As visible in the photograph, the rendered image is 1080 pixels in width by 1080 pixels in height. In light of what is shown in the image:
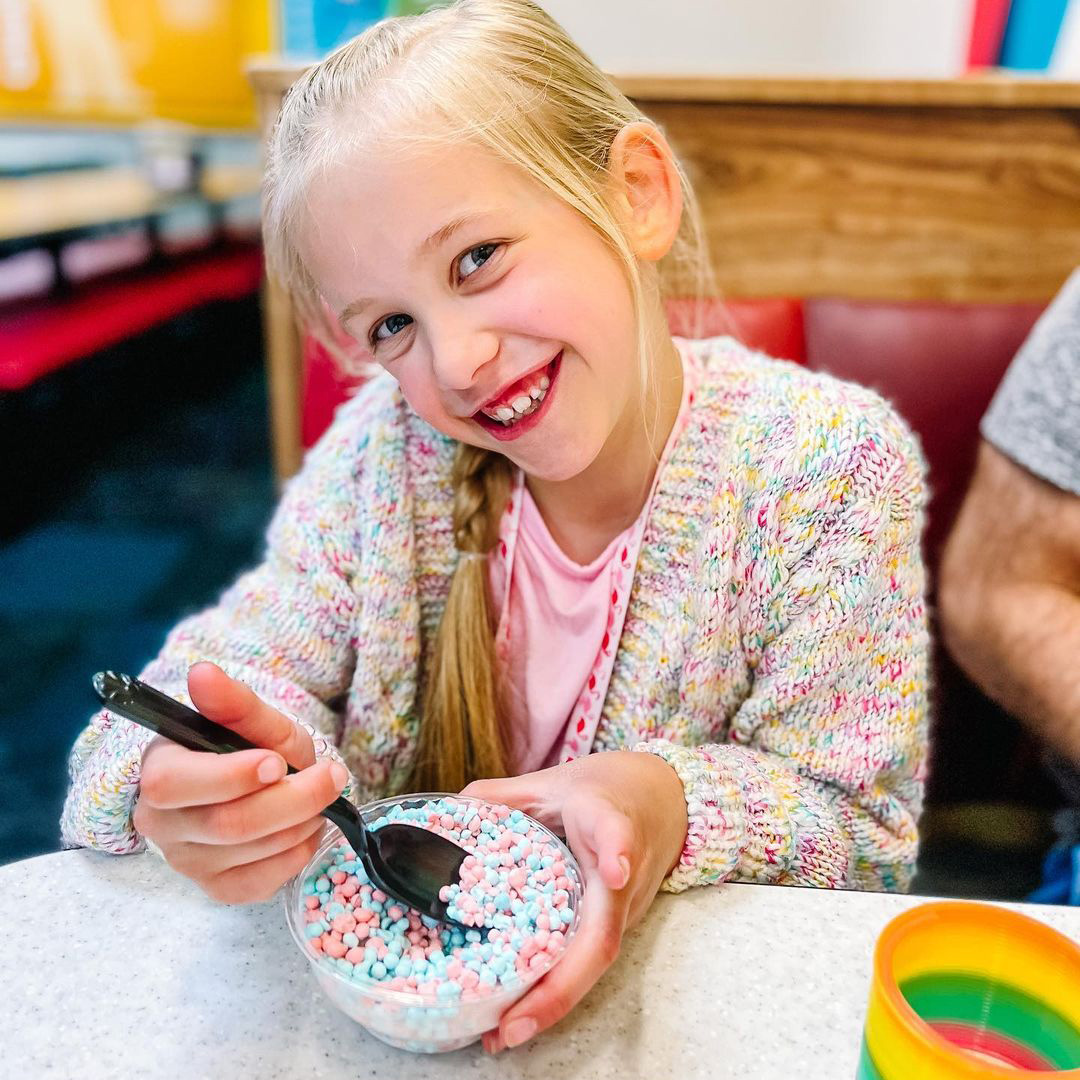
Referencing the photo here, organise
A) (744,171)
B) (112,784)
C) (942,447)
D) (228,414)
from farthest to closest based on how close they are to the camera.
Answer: (228,414)
(744,171)
(942,447)
(112,784)

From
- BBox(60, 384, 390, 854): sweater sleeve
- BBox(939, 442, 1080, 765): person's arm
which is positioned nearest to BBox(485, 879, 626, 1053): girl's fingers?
BBox(60, 384, 390, 854): sweater sleeve

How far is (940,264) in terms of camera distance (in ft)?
6.33

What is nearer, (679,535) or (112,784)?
(112,784)

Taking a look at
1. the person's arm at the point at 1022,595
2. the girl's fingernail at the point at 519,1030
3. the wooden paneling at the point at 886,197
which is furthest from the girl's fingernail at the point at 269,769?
the wooden paneling at the point at 886,197

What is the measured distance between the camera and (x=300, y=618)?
978 millimetres

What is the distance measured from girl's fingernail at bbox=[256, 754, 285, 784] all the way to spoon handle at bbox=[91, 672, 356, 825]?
0.04 metres

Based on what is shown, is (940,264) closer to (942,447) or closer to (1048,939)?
(942,447)

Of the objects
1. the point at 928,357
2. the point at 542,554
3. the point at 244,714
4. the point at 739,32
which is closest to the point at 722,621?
the point at 542,554

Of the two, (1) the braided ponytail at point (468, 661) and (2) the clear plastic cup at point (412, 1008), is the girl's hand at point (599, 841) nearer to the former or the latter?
(2) the clear plastic cup at point (412, 1008)

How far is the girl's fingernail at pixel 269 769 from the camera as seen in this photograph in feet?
2.04

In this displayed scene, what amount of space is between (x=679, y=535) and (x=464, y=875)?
0.42 metres

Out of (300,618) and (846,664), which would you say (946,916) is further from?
(300,618)

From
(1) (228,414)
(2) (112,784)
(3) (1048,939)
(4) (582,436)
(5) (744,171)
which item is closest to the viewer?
(3) (1048,939)

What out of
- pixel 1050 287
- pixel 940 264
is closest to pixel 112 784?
pixel 940 264
